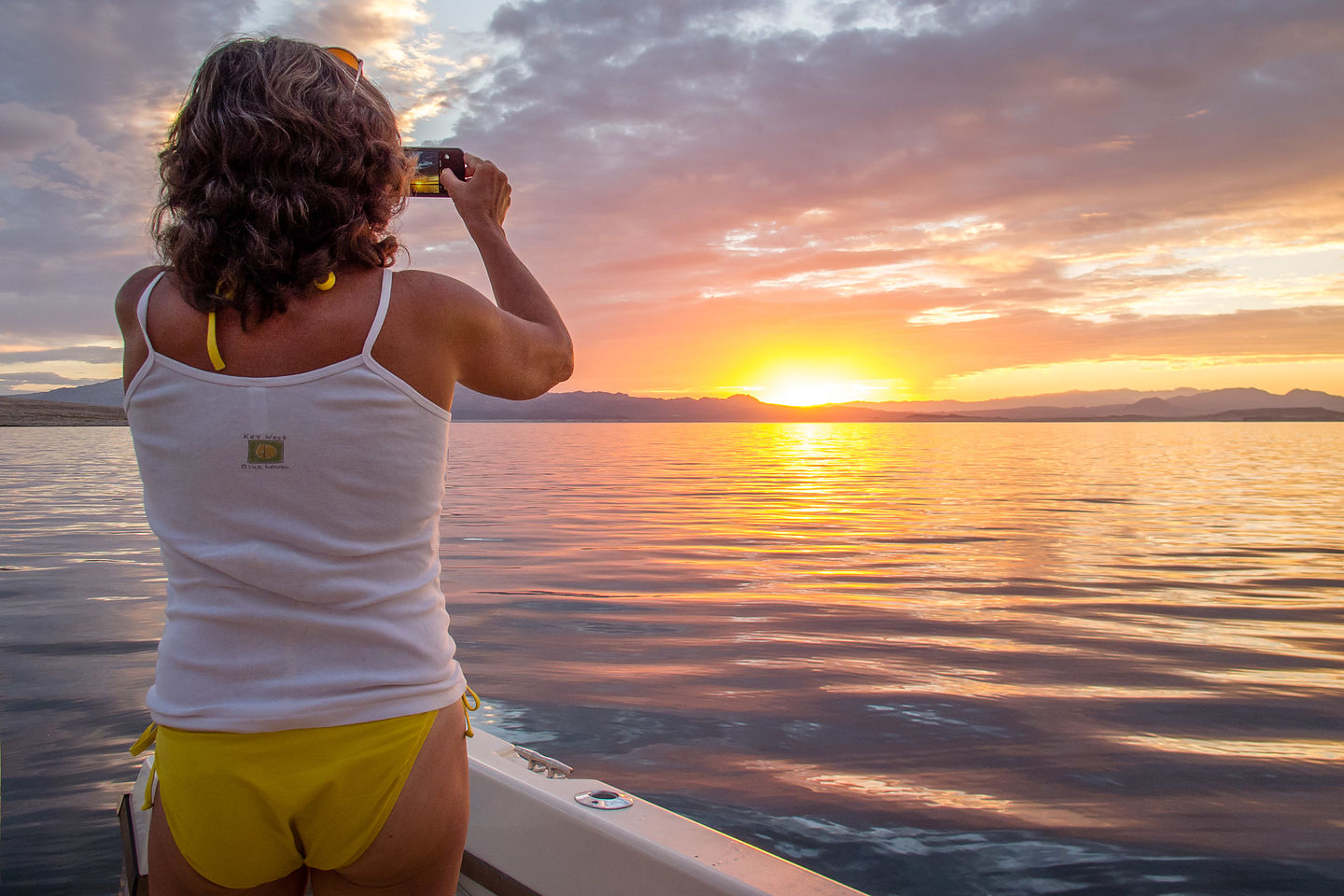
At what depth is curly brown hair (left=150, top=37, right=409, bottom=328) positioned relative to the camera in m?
1.07

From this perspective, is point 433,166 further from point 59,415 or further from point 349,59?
point 59,415

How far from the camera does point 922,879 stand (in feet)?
10.5

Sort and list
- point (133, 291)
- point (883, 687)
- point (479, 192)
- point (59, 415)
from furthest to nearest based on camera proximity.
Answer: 1. point (59, 415)
2. point (883, 687)
3. point (479, 192)
4. point (133, 291)

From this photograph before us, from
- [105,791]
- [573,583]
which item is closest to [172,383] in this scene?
[105,791]

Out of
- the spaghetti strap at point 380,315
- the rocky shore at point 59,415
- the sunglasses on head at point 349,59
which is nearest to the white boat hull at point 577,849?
the spaghetti strap at point 380,315

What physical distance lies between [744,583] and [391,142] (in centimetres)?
730

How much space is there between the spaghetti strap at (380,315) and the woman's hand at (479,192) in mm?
380

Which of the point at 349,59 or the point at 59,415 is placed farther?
the point at 59,415

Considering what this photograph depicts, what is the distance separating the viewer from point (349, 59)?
1.27m

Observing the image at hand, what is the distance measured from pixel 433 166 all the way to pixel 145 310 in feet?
1.83

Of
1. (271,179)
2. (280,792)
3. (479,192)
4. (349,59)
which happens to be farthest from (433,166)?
(280,792)

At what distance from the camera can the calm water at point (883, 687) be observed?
347 centimetres

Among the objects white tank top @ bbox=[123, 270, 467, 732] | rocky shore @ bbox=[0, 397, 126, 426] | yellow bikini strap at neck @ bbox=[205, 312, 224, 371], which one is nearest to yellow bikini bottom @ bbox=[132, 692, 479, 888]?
white tank top @ bbox=[123, 270, 467, 732]

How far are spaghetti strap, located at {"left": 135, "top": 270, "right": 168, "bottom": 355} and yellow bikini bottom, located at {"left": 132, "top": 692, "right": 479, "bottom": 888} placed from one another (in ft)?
1.64
